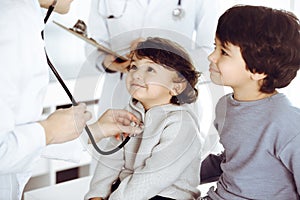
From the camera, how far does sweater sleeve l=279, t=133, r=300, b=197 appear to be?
877mm

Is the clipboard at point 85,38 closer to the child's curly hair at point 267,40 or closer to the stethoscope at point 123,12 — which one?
the stethoscope at point 123,12

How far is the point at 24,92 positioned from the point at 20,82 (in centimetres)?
2

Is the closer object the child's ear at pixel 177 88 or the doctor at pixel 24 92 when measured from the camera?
the doctor at pixel 24 92

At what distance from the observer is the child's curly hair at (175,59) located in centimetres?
90

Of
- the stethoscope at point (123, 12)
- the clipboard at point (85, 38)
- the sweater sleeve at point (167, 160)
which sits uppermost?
the stethoscope at point (123, 12)

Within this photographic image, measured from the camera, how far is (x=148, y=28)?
1058 millimetres

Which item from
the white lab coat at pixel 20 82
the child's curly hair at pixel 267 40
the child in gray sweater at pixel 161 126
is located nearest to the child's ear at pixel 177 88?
the child in gray sweater at pixel 161 126

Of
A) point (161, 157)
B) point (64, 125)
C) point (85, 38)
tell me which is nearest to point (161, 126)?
point (161, 157)

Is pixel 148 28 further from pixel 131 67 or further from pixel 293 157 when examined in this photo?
pixel 293 157

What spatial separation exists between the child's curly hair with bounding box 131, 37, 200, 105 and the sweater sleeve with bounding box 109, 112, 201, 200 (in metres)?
0.04

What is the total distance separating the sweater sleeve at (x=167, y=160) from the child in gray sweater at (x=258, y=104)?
0.20 feet

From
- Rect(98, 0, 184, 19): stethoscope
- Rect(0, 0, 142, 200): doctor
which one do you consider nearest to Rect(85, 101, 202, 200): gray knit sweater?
Rect(0, 0, 142, 200): doctor

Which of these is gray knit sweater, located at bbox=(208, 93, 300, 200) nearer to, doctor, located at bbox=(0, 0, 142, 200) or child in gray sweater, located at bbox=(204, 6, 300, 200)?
child in gray sweater, located at bbox=(204, 6, 300, 200)

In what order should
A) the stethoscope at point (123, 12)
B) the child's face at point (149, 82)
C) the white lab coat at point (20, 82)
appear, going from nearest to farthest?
the white lab coat at point (20, 82), the child's face at point (149, 82), the stethoscope at point (123, 12)
